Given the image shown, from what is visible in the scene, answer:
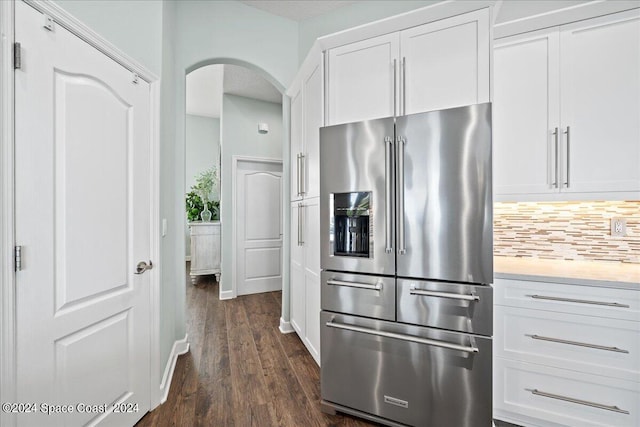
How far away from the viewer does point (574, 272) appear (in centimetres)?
177

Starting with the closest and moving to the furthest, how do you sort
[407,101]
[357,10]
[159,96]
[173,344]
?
[407,101] < [159,96] < [173,344] < [357,10]

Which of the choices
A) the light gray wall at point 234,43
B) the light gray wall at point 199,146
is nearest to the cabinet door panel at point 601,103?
the light gray wall at point 234,43

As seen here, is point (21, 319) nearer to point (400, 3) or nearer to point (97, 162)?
point (97, 162)

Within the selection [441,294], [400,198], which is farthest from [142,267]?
[441,294]

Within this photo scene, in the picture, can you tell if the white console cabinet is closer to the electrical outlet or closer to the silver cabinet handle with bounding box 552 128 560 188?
the silver cabinet handle with bounding box 552 128 560 188

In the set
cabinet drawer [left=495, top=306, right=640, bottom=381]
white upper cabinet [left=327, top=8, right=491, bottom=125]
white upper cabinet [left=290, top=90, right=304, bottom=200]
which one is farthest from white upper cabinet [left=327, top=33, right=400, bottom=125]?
cabinet drawer [left=495, top=306, right=640, bottom=381]

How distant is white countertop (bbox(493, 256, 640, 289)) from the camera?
1606 millimetres

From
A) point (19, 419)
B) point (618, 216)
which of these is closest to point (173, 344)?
point (19, 419)

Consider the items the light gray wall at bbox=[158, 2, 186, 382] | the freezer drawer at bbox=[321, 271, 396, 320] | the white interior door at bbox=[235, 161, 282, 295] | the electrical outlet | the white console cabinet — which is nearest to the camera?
the freezer drawer at bbox=[321, 271, 396, 320]

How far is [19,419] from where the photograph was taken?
1.16 m

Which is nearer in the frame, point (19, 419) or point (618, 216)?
point (19, 419)

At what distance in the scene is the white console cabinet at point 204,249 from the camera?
18.1 ft

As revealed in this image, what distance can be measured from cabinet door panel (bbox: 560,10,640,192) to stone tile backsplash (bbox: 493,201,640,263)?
0.35 metres

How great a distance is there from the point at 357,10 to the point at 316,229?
7.09ft
